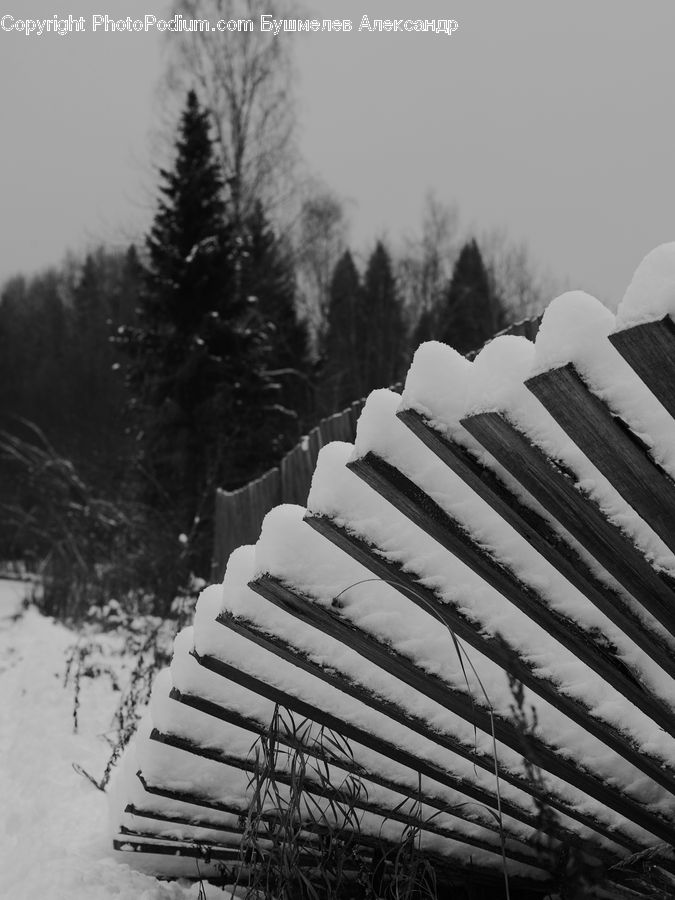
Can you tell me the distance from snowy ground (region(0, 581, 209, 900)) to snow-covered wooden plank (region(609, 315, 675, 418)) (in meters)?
1.62

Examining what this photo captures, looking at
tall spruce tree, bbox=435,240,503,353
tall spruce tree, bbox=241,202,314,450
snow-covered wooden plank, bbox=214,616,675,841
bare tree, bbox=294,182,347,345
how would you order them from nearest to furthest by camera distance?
snow-covered wooden plank, bbox=214,616,675,841
tall spruce tree, bbox=241,202,314,450
bare tree, bbox=294,182,347,345
tall spruce tree, bbox=435,240,503,353

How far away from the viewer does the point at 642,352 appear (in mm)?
885

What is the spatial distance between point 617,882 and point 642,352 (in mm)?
1291

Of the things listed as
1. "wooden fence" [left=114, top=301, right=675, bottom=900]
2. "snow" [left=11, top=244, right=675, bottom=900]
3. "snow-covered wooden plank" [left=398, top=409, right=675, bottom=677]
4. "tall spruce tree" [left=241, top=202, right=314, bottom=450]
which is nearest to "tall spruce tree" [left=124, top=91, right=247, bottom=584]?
"tall spruce tree" [left=241, top=202, right=314, bottom=450]

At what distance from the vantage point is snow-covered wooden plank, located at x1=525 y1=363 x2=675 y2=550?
3.14 feet

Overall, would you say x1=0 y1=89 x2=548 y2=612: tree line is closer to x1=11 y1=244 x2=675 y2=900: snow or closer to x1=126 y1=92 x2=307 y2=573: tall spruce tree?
x1=126 y1=92 x2=307 y2=573: tall spruce tree

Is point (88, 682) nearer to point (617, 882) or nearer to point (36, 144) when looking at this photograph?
point (617, 882)

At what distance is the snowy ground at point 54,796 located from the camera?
184 cm

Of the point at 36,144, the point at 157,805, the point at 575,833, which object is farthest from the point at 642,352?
the point at 36,144

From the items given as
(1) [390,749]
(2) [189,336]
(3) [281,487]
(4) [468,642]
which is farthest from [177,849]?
(2) [189,336]

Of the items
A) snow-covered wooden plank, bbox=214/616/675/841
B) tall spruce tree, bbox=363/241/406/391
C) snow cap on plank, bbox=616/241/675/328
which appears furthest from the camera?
tall spruce tree, bbox=363/241/406/391

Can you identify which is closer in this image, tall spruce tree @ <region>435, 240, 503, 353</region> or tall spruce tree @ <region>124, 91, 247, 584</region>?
tall spruce tree @ <region>124, 91, 247, 584</region>

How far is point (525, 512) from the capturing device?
110 centimetres

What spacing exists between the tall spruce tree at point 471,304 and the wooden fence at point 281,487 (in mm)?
17777
